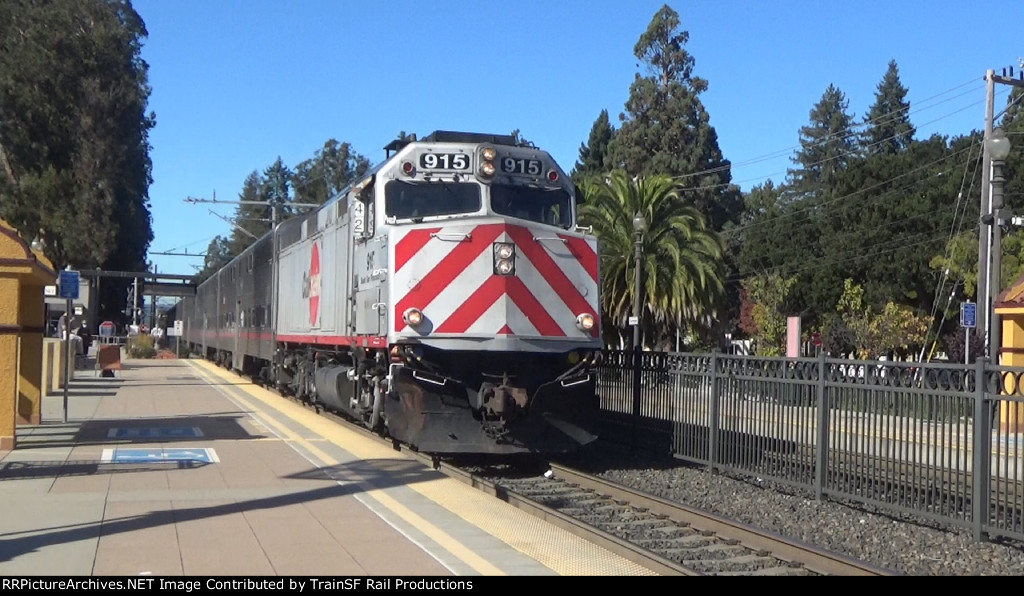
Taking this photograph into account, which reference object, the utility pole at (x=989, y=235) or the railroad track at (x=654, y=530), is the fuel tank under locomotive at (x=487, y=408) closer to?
the railroad track at (x=654, y=530)

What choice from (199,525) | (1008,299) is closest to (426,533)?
(199,525)

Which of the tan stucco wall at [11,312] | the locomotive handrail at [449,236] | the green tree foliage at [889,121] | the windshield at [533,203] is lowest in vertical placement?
the tan stucco wall at [11,312]

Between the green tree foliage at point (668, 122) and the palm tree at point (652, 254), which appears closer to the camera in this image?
the palm tree at point (652, 254)

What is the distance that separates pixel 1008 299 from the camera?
2117 cm

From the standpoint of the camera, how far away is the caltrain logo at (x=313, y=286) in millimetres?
18300

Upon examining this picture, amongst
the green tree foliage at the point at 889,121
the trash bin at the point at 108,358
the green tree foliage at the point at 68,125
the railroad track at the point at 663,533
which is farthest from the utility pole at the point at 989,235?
the green tree foliage at the point at 889,121

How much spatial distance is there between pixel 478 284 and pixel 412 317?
0.87 meters

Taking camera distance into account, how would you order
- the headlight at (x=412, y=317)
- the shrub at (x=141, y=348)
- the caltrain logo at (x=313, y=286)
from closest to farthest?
the headlight at (x=412, y=317) → the caltrain logo at (x=313, y=286) → the shrub at (x=141, y=348)

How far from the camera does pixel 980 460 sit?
8.70m

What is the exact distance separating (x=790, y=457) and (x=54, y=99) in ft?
164

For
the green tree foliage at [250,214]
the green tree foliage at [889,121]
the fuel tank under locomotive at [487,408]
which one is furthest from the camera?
the green tree foliage at [250,214]

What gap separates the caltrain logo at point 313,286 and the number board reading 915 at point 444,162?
5330 mm

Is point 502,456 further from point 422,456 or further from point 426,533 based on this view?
point 426,533

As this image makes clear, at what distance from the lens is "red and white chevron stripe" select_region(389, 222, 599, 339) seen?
489 inches
